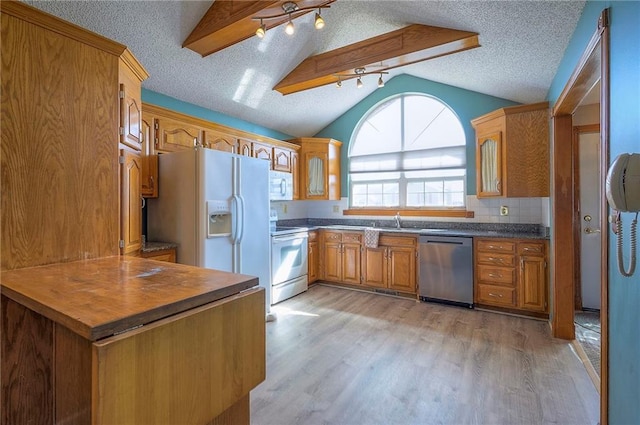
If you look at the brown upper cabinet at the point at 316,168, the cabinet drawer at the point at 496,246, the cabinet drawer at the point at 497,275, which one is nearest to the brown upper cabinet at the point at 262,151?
the brown upper cabinet at the point at 316,168

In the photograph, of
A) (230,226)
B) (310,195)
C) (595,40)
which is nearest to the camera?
(595,40)

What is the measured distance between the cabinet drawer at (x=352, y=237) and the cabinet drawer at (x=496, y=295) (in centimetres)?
161

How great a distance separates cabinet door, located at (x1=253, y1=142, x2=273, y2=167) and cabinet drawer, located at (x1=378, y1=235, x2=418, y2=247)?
6.19 feet

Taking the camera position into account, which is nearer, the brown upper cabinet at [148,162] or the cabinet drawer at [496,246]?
the brown upper cabinet at [148,162]

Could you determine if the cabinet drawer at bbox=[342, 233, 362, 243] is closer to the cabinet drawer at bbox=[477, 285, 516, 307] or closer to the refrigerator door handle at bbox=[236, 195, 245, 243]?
the cabinet drawer at bbox=[477, 285, 516, 307]

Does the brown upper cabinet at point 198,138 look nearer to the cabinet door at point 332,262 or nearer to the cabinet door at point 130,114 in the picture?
the cabinet door at point 130,114

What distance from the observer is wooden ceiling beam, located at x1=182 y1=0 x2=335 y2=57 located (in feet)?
7.69

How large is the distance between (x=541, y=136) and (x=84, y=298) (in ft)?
13.2

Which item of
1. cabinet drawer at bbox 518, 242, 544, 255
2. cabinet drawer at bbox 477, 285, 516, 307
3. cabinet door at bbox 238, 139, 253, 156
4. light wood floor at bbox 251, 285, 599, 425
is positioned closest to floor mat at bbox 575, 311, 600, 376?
light wood floor at bbox 251, 285, 599, 425

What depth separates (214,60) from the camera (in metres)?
3.14

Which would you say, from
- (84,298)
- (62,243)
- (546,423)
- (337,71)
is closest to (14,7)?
(62,243)

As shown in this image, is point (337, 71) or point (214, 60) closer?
point (214, 60)

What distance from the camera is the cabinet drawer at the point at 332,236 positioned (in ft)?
15.0

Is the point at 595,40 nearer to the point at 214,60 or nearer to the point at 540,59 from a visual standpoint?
the point at 540,59
